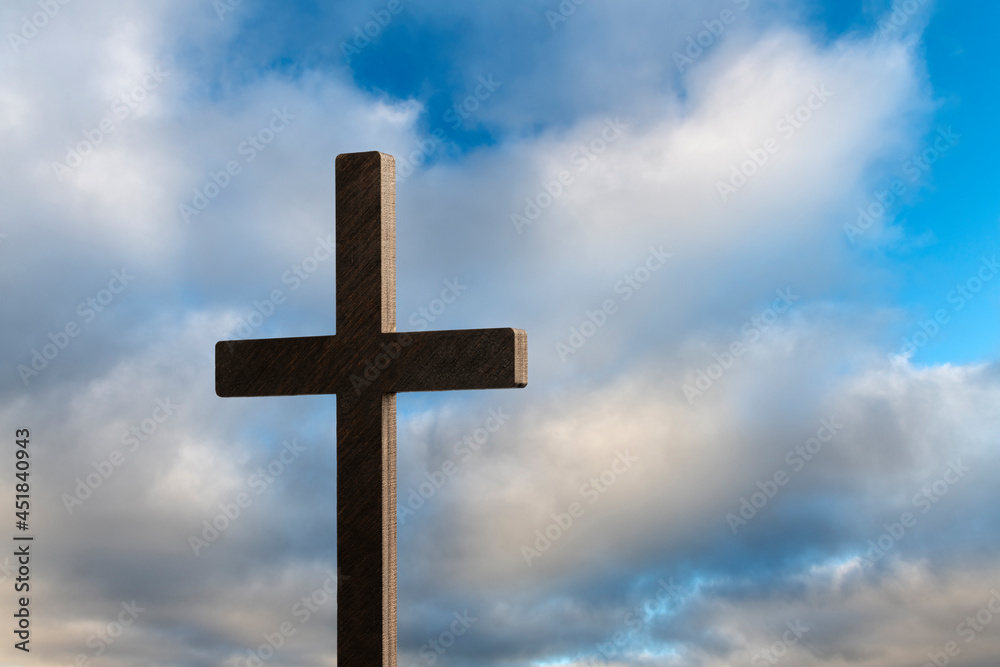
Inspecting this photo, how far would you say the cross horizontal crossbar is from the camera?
649 centimetres

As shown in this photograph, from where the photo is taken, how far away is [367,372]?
22.1ft

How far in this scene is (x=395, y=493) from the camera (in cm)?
674

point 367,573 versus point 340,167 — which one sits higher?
point 340,167

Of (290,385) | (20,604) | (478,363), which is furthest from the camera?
(20,604)

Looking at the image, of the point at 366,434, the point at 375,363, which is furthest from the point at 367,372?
the point at 366,434

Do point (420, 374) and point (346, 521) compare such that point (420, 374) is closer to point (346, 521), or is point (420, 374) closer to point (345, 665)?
point (346, 521)

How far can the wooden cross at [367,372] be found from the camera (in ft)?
21.4

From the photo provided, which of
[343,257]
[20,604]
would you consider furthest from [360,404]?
[20,604]

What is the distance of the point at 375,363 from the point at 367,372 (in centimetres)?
8

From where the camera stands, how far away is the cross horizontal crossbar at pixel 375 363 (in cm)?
649

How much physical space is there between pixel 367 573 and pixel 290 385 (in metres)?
1.33

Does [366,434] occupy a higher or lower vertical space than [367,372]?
lower

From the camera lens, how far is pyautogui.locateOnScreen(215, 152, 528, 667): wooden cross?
21.4 feet

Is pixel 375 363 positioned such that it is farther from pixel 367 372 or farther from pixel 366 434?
pixel 366 434
